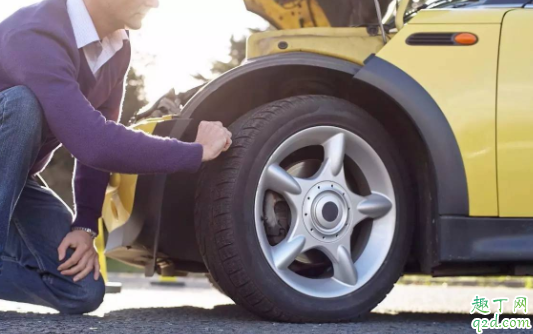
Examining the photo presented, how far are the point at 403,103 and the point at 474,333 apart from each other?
817 millimetres

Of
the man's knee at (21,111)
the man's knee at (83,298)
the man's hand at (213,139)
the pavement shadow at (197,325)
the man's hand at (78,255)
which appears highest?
the man's knee at (21,111)

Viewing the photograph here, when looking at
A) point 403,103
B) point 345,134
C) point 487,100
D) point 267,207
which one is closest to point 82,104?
point 267,207

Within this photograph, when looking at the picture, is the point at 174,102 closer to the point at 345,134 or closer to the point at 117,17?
the point at 117,17

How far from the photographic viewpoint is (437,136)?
2.72 meters

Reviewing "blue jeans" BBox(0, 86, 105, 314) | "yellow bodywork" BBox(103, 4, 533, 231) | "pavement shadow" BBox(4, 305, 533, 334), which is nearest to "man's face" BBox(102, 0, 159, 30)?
"yellow bodywork" BBox(103, 4, 533, 231)

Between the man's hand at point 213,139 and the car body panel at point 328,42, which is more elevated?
the car body panel at point 328,42

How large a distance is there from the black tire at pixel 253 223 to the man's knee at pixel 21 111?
0.60 metres

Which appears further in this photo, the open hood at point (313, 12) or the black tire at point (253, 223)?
the open hood at point (313, 12)

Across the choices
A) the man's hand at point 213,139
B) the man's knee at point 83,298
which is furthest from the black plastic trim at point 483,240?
the man's knee at point 83,298

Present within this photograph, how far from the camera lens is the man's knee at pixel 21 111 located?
2457mm

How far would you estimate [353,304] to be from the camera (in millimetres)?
2695

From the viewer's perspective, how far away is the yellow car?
2.63 meters

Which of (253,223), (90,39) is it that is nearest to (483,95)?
(253,223)

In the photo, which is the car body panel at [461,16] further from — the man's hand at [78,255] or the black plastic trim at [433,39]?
the man's hand at [78,255]
